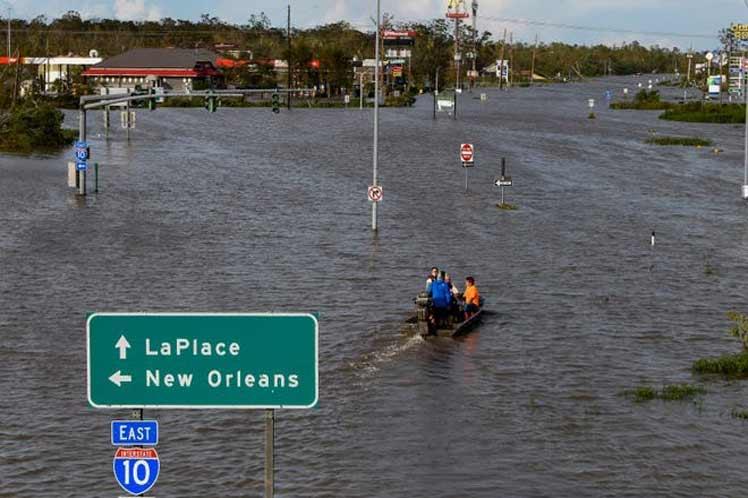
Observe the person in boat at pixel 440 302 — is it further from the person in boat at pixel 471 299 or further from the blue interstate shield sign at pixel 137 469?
the blue interstate shield sign at pixel 137 469

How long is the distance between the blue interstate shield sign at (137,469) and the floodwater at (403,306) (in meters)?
9.90

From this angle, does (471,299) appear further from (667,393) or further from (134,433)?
(134,433)

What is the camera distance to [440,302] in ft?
103

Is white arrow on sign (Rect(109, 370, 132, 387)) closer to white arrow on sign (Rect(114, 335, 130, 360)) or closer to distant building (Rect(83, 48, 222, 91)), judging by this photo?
white arrow on sign (Rect(114, 335, 130, 360))

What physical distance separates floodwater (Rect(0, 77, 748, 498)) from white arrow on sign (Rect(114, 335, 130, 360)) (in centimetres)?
1100

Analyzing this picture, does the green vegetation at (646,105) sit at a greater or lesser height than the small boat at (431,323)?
greater

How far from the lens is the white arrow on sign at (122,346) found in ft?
32.2

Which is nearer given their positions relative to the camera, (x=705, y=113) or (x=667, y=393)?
(x=667, y=393)

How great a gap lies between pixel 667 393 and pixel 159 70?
141970 mm

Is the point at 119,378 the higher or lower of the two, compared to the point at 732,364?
higher

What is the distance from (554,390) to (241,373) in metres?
17.9

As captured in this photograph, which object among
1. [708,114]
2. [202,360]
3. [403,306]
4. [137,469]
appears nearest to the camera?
[202,360]

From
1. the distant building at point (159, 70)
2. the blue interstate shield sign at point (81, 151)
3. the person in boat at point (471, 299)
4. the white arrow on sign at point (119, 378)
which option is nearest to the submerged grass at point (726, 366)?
the person in boat at point (471, 299)

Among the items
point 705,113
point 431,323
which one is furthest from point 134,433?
point 705,113
